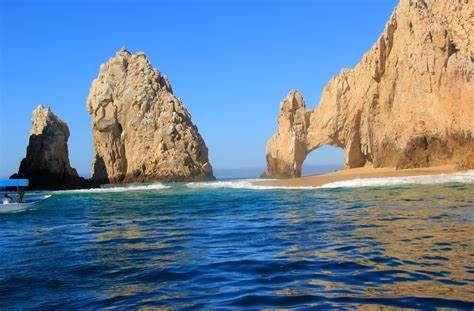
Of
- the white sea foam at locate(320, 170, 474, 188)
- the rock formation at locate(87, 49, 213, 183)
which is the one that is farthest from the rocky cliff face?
the rock formation at locate(87, 49, 213, 183)

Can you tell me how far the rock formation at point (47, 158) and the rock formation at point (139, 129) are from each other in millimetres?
6749

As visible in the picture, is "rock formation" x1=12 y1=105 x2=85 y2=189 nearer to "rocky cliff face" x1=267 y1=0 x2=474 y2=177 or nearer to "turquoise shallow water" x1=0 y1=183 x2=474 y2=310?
"rocky cliff face" x1=267 y1=0 x2=474 y2=177

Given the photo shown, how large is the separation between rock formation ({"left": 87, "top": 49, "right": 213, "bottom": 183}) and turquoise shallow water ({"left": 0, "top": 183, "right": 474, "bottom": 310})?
202 ft

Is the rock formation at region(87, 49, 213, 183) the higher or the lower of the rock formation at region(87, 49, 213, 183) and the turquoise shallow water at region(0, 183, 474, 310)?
the higher

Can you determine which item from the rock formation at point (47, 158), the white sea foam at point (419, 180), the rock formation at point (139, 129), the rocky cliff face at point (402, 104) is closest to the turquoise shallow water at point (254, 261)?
the white sea foam at point (419, 180)

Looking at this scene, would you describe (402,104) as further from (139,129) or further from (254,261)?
(254,261)

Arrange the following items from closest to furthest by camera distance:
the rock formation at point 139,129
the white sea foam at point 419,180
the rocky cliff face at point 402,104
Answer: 1. the white sea foam at point 419,180
2. the rocky cliff face at point 402,104
3. the rock formation at point 139,129

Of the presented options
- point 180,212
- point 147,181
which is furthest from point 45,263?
point 147,181

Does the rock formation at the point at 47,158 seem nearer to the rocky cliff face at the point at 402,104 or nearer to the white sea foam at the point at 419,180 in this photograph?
the rocky cliff face at the point at 402,104

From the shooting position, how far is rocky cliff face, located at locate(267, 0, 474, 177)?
50.8 meters

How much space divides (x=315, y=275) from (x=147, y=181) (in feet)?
244

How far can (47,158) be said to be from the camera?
82938 mm

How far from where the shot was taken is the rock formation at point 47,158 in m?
82.4

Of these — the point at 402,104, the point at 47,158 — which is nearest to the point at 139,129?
the point at 47,158
